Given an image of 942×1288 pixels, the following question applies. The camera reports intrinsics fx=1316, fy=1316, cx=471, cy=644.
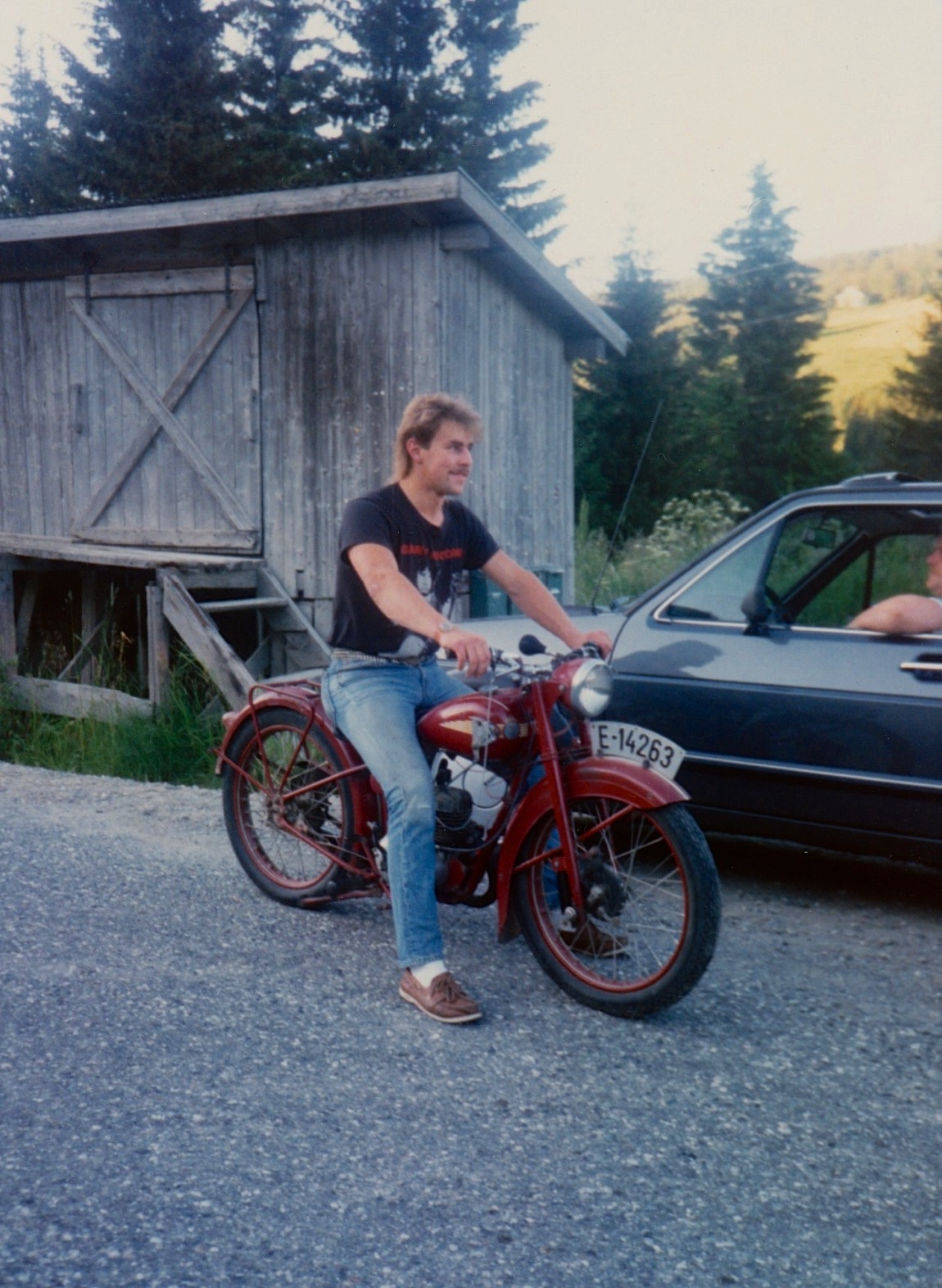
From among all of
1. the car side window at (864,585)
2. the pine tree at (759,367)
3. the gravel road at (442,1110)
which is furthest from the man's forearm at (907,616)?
the pine tree at (759,367)

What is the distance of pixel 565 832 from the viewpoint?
3.90 metres

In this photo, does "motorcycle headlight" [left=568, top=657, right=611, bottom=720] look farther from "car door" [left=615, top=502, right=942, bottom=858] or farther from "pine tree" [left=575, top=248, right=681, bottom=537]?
"pine tree" [left=575, top=248, right=681, bottom=537]

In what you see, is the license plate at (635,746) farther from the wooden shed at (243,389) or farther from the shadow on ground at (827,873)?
the wooden shed at (243,389)

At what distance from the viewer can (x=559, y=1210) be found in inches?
112

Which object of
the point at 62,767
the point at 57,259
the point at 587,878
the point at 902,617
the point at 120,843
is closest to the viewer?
the point at 587,878

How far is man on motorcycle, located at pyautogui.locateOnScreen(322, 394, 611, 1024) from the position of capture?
3.99 meters

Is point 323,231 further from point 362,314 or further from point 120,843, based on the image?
point 120,843

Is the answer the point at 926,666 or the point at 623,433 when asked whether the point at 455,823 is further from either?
the point at 623,433

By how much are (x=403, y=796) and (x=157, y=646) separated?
637 centimetres

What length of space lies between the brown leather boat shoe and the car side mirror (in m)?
1.96

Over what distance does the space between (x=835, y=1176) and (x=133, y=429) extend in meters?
9.93

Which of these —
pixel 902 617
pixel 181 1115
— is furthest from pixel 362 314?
pixel 181 1115

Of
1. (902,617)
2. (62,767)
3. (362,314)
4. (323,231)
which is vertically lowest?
(62,767)

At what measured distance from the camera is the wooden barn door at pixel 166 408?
11.0 metres
